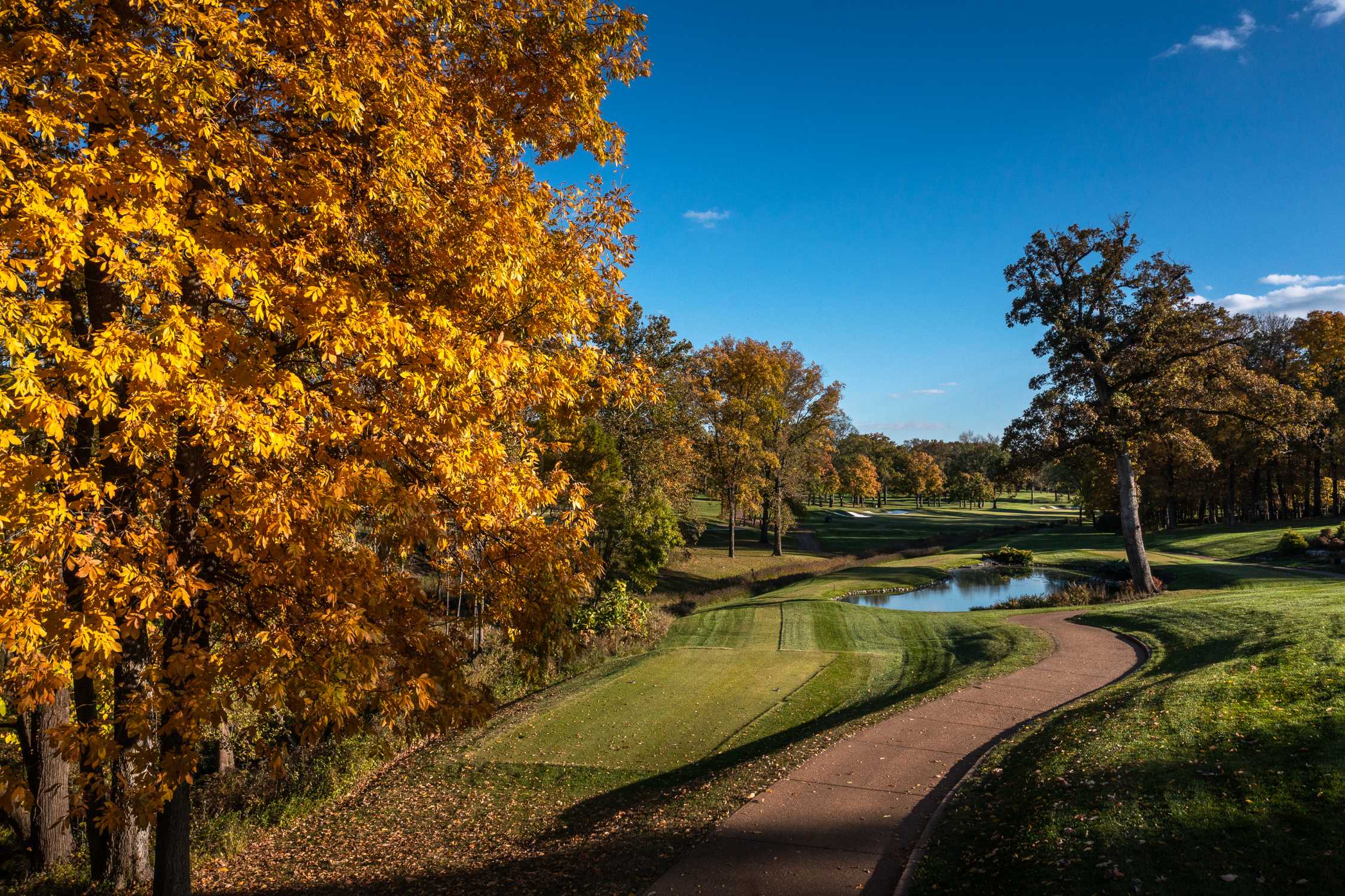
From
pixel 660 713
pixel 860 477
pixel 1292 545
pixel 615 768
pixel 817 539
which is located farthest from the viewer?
pixel 860 477

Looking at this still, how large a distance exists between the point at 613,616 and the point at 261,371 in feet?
62.7

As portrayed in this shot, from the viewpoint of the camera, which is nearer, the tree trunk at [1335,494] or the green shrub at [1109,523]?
the tree trunk at [1335,494]

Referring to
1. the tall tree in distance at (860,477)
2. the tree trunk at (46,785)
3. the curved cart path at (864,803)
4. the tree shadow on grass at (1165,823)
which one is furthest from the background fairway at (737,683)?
the tall tree in distance at (860,477)

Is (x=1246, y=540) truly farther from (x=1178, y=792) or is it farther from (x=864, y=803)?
(x=864, y=803)

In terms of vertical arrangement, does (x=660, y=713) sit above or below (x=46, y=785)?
below

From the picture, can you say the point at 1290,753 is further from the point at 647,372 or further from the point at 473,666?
the point at 473,666

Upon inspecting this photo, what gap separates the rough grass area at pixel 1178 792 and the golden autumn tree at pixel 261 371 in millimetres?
5032

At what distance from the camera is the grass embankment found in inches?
350

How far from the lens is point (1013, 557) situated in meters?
40.5

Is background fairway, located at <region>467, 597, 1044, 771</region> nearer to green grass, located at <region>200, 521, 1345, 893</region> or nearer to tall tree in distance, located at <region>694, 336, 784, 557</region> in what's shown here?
green grass, located at <region>200, 521, 1345, 893</region>

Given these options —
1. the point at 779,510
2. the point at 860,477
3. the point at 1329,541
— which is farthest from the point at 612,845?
the point at 860,477

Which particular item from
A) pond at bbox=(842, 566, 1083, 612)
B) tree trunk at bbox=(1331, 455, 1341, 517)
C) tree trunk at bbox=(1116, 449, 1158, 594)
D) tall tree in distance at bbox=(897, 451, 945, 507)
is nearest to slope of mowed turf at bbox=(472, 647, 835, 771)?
pond at bbox=(842, 566, 1083, 612)

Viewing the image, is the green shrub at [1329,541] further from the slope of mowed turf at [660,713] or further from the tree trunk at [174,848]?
the tree trunk at [174,848]

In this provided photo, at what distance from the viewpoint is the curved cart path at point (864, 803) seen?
725 cm
